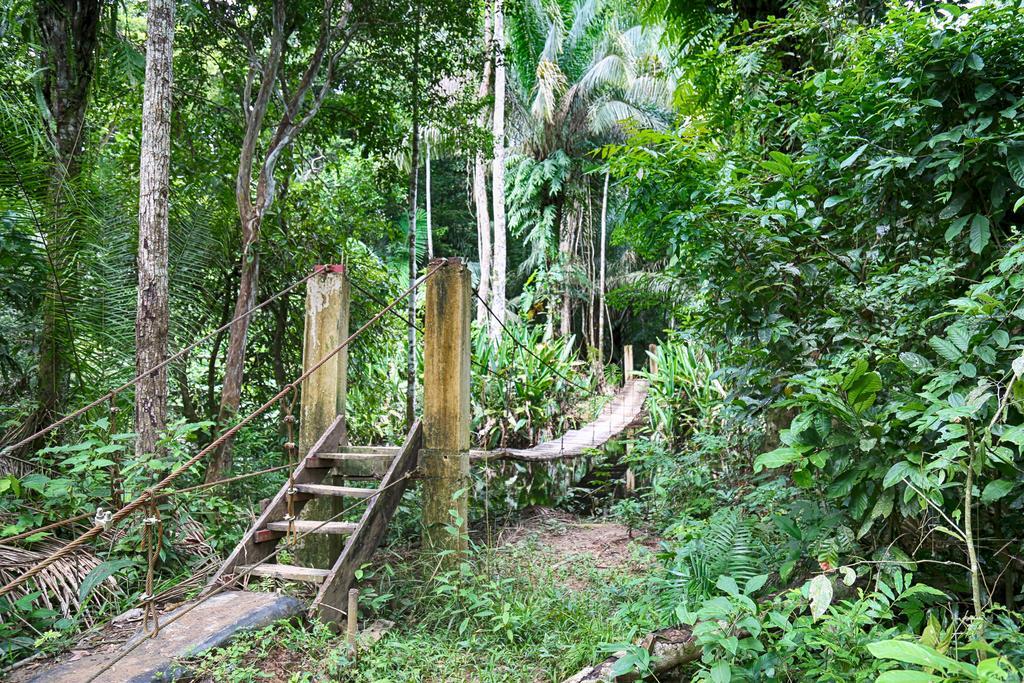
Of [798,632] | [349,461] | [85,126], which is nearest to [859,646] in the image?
[798,632]

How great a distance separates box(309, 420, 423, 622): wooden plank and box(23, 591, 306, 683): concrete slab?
0.43 ft

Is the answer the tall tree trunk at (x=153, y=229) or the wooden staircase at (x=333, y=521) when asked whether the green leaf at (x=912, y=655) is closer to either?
the wooden staircase at (x=333, y=521)

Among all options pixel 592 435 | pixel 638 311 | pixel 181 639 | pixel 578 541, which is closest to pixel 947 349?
pixel 638 311

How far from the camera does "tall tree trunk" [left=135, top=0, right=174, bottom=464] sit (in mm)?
3896

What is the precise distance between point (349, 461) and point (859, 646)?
2805mm

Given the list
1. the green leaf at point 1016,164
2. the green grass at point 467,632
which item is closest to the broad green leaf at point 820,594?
the green grass at point 467,632

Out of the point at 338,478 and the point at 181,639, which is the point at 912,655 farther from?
the point at 338,478

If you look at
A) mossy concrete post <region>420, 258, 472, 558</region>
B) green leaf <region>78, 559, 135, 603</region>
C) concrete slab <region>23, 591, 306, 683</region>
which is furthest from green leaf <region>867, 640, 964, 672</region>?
green leaf <region>78, 559, 135, 603</region>

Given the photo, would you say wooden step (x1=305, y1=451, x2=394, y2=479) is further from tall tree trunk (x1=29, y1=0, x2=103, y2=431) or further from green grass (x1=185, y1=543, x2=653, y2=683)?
tall tree trunk (x1=29, y1=0, x2=103, y2=431)

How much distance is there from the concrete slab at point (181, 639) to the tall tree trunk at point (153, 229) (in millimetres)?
1168

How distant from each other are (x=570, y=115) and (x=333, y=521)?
13006 mm

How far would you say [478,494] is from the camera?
534cm

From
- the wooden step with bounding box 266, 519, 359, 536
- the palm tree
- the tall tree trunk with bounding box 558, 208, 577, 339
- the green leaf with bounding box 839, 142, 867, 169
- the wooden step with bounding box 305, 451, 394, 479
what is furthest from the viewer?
the tall tree trunk with bounding box 558, 208, 577, 339

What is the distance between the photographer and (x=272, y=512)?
3.74 m
